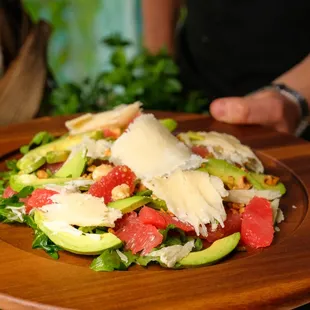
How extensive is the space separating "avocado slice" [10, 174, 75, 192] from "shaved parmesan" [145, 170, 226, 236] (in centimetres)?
18

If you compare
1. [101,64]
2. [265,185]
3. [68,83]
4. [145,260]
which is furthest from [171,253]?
[101,64]

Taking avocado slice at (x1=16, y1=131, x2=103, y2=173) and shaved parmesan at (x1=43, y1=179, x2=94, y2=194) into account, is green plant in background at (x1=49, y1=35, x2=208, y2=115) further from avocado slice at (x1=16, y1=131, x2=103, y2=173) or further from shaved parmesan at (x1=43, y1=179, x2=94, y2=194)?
shaved parmesan at (x1=43, y1=179, x2=94, y2=194)

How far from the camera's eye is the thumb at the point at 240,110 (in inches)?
63.3

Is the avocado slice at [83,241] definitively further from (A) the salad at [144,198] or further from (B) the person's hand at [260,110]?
(B) the person's hand at [260,110]

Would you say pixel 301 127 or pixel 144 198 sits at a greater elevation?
pixel 144 198

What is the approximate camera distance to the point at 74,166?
47.8 inches

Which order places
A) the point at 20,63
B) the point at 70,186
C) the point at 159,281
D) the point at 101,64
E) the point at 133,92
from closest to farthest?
the point at 159,281 < the point at 70,186 < the point at 20,63 < the point at 133,92 < the point at 101,64

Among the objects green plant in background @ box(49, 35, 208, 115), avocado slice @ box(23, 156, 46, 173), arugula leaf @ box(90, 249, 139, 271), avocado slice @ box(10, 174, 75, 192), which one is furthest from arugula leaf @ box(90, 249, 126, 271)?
green plant in background @ box(49, 35, 208, 115)

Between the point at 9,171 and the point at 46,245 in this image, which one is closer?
the point at 46,245

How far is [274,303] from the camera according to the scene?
34.0 inches

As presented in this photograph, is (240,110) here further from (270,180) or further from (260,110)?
(270,180)

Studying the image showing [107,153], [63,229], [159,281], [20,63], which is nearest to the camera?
[159,281]

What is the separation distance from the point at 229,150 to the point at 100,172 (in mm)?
298

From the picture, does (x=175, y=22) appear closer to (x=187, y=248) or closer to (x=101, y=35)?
(x=101, y=35)
